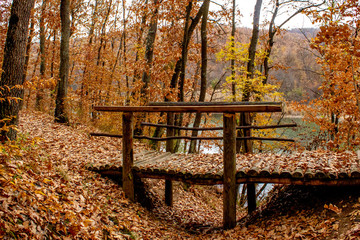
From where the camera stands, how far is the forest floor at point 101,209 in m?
3.17

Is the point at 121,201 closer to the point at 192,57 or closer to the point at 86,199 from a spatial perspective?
the point at 86,199

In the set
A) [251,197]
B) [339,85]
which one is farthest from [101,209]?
[339,85]

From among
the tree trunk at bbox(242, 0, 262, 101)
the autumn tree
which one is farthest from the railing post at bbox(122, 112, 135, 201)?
the tree trunk at bbox(242, 0, 262, 101)

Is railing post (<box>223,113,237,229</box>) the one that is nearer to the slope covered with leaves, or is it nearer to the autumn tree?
the slope covered with leaves

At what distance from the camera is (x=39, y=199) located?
3479 millimetres

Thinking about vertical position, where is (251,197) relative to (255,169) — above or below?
below

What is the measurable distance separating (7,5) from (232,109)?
42.1ft

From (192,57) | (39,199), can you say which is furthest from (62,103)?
(39,199)

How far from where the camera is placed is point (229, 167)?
524 centimetres

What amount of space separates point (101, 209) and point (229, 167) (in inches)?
96.8

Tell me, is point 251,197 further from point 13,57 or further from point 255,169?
point 13,57

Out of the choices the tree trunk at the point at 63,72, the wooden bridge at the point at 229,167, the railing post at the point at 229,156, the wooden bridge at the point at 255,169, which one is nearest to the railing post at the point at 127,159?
the wooden bridge at the point at 229,167

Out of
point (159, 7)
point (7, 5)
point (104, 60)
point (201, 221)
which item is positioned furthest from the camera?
point (104, 60)

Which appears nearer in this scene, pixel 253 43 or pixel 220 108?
pixel 220 108
